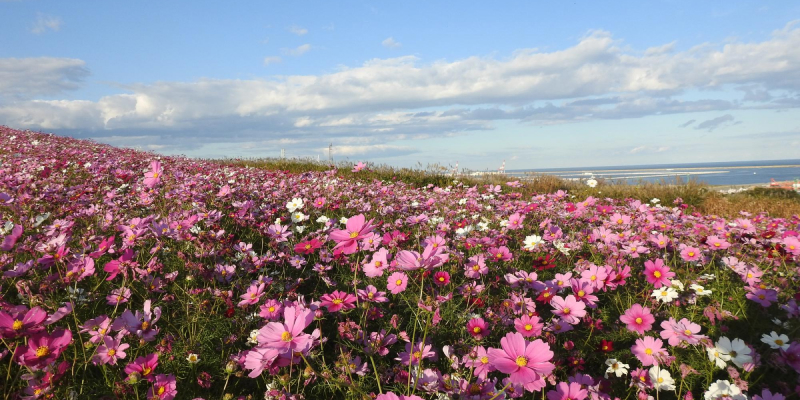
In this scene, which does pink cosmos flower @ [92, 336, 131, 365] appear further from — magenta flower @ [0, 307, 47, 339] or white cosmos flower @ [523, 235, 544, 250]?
white cosmos flower @ [523, 235, 544, 250]

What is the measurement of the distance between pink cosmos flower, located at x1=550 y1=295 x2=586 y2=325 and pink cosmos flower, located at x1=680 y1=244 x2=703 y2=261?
4.72 feet

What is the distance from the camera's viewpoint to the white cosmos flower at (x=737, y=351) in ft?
5.30

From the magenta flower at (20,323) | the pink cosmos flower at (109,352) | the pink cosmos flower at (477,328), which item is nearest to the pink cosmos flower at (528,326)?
the pink cosmos flower at (477,328)

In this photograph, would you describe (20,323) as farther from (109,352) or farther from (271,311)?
(271,311)

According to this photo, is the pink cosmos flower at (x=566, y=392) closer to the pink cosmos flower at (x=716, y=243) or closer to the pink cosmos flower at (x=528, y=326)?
the pink cosmos flower at (x=528, y=326)

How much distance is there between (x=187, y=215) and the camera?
118 inches

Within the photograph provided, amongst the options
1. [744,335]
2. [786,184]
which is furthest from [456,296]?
[786,184]

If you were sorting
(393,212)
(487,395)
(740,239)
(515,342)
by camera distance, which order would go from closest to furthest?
(515,342) → (487,395) → (740,239) → (393,212)

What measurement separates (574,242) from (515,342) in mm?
2199

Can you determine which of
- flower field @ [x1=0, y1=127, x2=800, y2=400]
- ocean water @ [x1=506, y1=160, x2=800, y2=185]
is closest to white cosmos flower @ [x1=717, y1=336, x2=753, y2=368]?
flower field @ [x1=0, y1=127, x2=800, y2=400]

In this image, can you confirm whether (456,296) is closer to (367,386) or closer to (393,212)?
(367,386)

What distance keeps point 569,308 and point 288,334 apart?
4.01 feet

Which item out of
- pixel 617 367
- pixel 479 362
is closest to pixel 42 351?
pixel 479 362

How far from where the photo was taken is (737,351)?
1.66 metres
